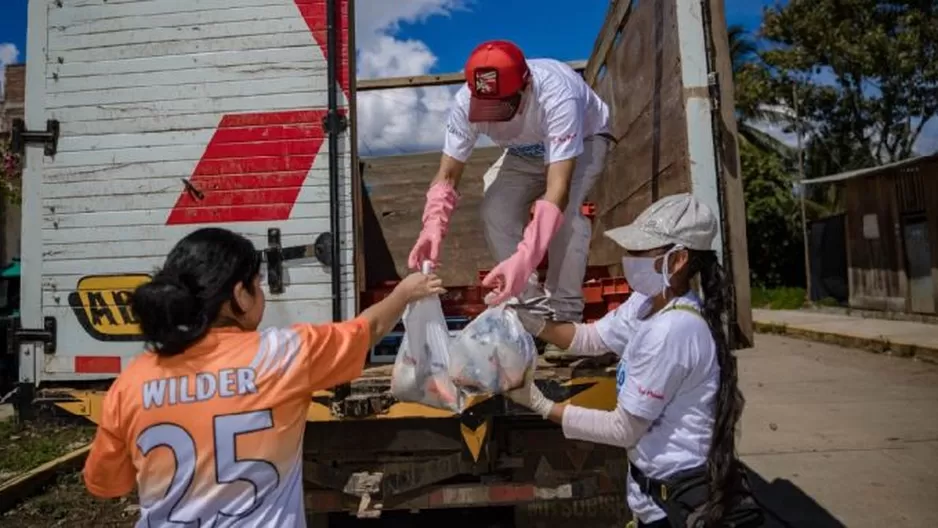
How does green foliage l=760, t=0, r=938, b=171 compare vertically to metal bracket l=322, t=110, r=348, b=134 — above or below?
above

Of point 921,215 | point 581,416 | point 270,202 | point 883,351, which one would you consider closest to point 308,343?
point 581,416

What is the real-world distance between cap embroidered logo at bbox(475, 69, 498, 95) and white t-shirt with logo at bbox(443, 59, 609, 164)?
23 cm

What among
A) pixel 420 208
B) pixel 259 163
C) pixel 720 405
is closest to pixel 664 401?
pixel 720 405

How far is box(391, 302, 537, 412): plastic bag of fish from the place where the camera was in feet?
A: 7.98

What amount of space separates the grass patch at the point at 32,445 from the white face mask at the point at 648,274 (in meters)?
5.32

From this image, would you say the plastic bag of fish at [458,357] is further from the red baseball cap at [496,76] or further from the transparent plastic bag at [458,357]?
the red baseball cap at [496,76]

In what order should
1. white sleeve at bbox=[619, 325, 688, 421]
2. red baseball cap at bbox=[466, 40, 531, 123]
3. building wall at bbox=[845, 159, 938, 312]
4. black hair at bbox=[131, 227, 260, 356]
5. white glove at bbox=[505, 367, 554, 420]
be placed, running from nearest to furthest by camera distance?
black hair at bbox=[131, 227, 260, 356] < white sleeve at bbox=[619, 325, 688, 421] < white glove at bbox=[505, 367, 554, 420] < red baseball cap at bbox=[466, 40, 531, 123] < building wall at bbox=[845, 159, 938, 312]

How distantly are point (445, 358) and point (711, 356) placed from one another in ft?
3.16

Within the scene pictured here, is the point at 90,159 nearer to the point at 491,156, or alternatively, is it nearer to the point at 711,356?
the point at 711,356

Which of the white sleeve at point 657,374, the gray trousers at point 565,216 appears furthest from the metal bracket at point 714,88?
the white sleeve at point 657,374

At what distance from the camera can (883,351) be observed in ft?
36.7

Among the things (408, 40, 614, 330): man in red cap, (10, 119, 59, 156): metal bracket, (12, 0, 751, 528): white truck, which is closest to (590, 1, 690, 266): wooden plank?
(12, 0, 751, 528): white truck

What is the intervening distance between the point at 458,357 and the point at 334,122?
1.31m

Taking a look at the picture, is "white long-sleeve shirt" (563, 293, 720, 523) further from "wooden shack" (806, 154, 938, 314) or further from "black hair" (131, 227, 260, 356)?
"wooden shack" (806, 154, 938, 314)
